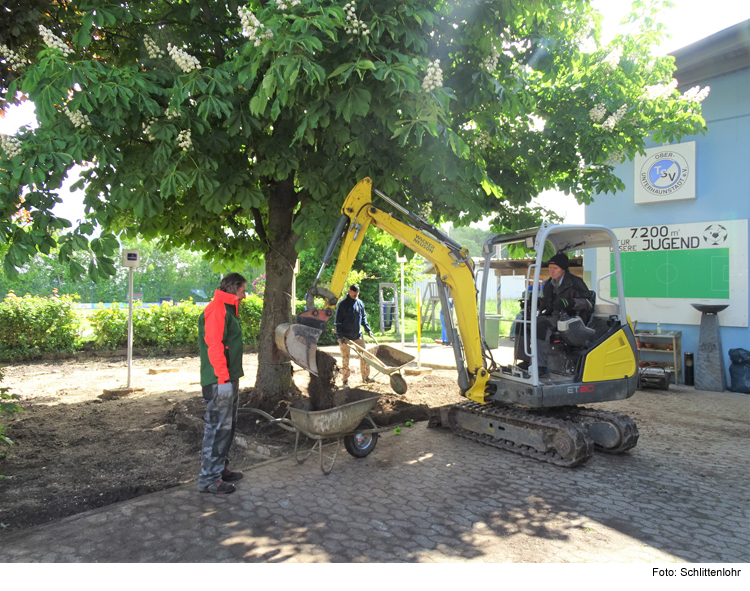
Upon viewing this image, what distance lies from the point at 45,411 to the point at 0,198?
5.15m

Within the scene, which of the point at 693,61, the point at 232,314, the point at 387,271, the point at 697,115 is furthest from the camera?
the point at 387,271

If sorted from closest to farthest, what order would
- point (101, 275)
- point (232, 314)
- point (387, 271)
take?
point (101, 275)
point (232, 314)
point (387, 271)

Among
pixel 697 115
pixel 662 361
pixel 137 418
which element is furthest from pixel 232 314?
pixel 662 361

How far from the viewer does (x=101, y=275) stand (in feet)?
15.8

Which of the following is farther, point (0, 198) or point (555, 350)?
point (555, 350)

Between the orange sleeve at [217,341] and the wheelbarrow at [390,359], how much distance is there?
3.28 metres

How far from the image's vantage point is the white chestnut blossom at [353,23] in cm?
424

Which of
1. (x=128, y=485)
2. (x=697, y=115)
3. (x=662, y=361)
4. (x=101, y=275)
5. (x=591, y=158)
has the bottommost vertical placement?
(x=128, y=485)

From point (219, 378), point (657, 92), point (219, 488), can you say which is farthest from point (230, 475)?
point (657, 92)

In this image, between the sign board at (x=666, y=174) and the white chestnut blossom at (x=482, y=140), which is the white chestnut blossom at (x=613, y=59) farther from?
the sign board at (x=666, y=174)

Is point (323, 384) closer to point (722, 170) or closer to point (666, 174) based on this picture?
point (666, 174)

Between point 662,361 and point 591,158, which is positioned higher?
point 591,158

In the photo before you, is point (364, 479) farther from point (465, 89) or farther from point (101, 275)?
point (465, 89)

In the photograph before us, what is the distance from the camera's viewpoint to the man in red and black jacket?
Result: 16.2 feet
